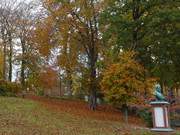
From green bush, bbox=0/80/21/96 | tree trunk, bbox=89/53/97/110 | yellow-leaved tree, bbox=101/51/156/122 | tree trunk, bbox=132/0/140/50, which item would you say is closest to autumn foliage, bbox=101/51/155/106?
yellow-leaved tree, bbox=101/51/156/122

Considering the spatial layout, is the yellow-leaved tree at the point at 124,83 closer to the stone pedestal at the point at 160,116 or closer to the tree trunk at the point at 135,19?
the tree trunk at the point at 135,19

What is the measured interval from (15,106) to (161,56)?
533 inches

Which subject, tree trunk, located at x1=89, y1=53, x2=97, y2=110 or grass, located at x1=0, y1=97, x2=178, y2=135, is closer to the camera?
grass, located at x1=0, y1=97, x2=178, y2=135

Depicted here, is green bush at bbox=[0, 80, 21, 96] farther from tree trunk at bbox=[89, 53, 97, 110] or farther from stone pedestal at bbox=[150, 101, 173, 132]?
stone pedestal at bbox=[150, 101, 173, 132]

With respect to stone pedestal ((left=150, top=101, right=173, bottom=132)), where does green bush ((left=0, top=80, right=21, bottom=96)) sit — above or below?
above

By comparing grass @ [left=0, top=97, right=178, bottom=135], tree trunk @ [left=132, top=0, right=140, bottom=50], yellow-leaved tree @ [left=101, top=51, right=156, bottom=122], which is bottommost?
grass @ [left=0, top=97, right=178, bottom=135]

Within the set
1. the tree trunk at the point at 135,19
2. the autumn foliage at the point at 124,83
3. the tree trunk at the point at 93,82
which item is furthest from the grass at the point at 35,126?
the tree trunk at the point at 93,82

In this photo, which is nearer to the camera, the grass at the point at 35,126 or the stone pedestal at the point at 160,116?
the grass at the point at 35,126

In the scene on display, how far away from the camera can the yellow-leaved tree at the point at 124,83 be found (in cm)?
2702

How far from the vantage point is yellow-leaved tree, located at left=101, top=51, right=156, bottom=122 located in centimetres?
2702

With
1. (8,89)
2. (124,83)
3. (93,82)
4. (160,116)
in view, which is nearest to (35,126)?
(160,116)

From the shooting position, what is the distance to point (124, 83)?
2698cm

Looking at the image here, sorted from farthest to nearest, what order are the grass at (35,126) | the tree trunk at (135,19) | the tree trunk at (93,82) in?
the tree trunk at (93,82) → the tree trunk at (135,19) → the grass at (35,126)

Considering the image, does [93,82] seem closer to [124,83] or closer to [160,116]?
[124,83]
